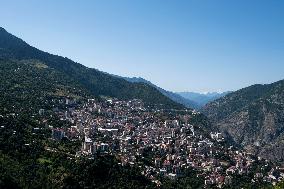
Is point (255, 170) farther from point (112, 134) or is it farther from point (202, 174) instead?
point (112, 134)

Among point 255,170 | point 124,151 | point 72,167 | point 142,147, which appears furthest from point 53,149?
point 255,170

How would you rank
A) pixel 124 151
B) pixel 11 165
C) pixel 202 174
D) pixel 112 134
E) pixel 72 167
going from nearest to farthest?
pixel 11 165, pixel 72 167, pixel 202 174, pixel 124 151, pixel 112 134

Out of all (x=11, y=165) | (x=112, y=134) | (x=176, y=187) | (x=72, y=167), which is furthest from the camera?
(x=112, y=134)

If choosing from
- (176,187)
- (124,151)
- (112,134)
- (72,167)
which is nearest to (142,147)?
(124,151)

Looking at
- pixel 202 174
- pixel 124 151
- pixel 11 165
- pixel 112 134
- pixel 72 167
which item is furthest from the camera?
pixel 112 134

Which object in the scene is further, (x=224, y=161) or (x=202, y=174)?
(x=224, y=161)

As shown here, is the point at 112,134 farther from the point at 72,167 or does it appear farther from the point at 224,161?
the point at 72,167

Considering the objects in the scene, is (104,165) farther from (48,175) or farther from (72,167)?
(48,175)

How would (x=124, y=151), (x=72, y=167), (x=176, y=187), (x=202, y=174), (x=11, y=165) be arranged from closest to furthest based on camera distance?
(x=11, y=165), (x=72, y=167), (x=176, y=187), (x=202, y=174), (x=124, y=151)

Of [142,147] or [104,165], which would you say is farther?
[142,147]
